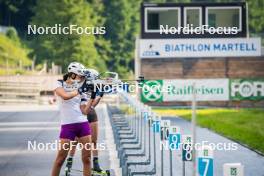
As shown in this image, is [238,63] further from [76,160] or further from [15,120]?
[76,160]

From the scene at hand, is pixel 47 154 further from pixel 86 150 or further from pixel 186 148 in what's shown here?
pixel 186 148

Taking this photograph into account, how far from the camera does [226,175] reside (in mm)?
6742

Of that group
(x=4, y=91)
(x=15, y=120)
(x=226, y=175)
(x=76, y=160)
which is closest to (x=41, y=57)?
(x=4, y=91)

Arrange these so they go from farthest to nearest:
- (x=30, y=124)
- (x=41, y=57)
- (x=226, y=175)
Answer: (x=41, y=57) → (x=30, y=124) → (x=226, y=175)

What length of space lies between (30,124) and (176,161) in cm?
1238

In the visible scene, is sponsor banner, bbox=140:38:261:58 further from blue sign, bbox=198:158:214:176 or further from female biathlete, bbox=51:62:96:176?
blue sign, bbox=198:158:214:176

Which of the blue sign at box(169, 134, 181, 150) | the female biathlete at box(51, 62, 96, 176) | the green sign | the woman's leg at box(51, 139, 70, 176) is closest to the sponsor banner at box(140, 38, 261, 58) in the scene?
the green sign

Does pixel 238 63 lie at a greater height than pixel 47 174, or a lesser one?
greater

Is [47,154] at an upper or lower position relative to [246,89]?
lower

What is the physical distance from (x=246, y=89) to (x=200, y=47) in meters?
3.39

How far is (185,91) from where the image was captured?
117 feet

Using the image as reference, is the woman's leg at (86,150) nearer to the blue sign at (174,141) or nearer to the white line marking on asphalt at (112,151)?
the blue sign at (174,141)

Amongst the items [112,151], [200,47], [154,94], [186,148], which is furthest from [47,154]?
[200,47]

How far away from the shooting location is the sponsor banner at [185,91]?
34.5 m
